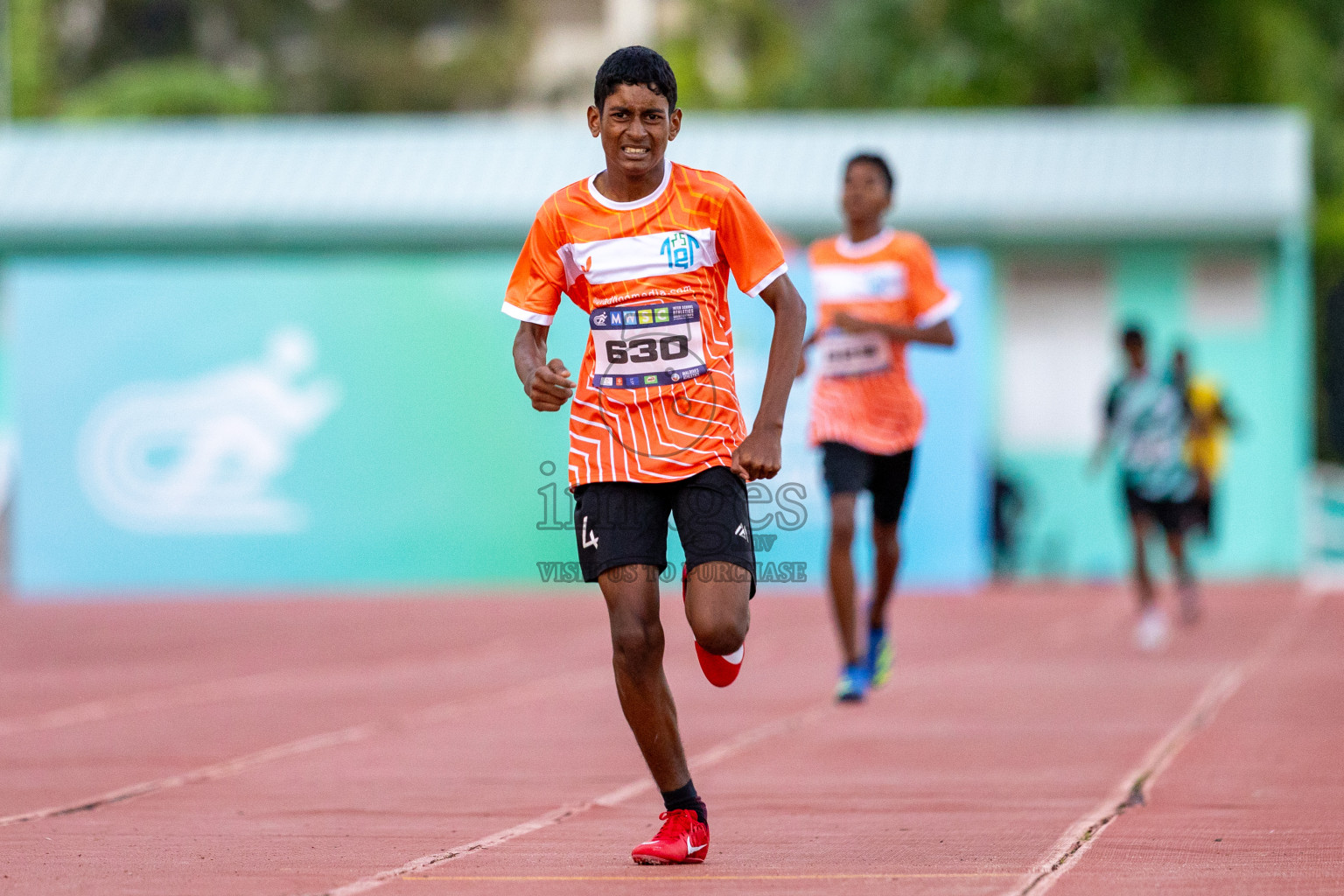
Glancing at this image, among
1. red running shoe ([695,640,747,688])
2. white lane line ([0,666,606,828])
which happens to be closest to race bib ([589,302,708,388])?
red running shoe ([695,640,747,688])

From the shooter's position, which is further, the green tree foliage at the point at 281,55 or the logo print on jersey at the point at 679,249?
the green tree foliage at the point at 281,55

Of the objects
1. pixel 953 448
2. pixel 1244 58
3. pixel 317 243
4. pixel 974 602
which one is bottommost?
pixel 974 602

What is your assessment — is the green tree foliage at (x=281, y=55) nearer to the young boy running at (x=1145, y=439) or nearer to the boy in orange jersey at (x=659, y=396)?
the young boy running at (x=1145, y=439)

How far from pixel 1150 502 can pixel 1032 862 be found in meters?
9.00

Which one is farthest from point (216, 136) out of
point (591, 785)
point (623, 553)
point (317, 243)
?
point (623, 553)

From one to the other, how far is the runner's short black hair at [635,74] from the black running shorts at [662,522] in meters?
1.01

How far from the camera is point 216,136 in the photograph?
25969 mm

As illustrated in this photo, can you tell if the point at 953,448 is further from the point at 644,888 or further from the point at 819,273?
the point at 644,888

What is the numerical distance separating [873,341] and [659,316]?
Answer: 4.33m

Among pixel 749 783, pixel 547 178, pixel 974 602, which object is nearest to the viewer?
pixel 749 783

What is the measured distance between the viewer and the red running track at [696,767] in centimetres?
539

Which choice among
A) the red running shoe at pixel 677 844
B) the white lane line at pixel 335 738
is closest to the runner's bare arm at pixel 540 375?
the red running shoe at pixel 677 844

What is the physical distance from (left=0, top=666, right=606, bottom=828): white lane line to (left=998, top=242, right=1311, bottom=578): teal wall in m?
11.8

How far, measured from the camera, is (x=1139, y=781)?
7078mm
